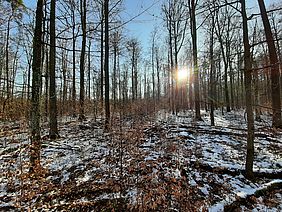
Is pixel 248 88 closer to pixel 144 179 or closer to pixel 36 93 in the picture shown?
pixel 144 179

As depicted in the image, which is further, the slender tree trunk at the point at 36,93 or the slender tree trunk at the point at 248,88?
the slender tree trunk at the point at 36,93

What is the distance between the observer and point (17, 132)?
8.44m

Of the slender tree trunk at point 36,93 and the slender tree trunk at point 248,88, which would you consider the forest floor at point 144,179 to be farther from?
the slender tree trunk at point 248,88

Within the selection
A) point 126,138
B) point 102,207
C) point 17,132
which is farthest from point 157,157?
point 17,132

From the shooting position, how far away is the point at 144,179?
4.41m

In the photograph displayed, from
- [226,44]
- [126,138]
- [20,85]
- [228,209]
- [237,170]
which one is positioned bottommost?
[228,209]

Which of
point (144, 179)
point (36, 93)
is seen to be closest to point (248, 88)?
point (144, 179)

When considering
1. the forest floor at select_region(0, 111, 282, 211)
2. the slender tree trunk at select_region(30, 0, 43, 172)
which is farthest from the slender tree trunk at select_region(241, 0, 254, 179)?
the slender tree trunk at select_region(30, 0, 43, 172)

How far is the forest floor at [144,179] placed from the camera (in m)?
3.71

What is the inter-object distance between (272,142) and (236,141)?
1242 millimetres

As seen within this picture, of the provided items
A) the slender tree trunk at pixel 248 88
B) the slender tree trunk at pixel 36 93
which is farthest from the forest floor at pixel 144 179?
the slender tree trunk at pixel 248 88

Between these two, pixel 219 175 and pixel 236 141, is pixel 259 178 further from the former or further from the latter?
pixel 236 141

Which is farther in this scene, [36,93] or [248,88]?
[36,93]

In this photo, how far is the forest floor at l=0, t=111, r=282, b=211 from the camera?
371 cm
